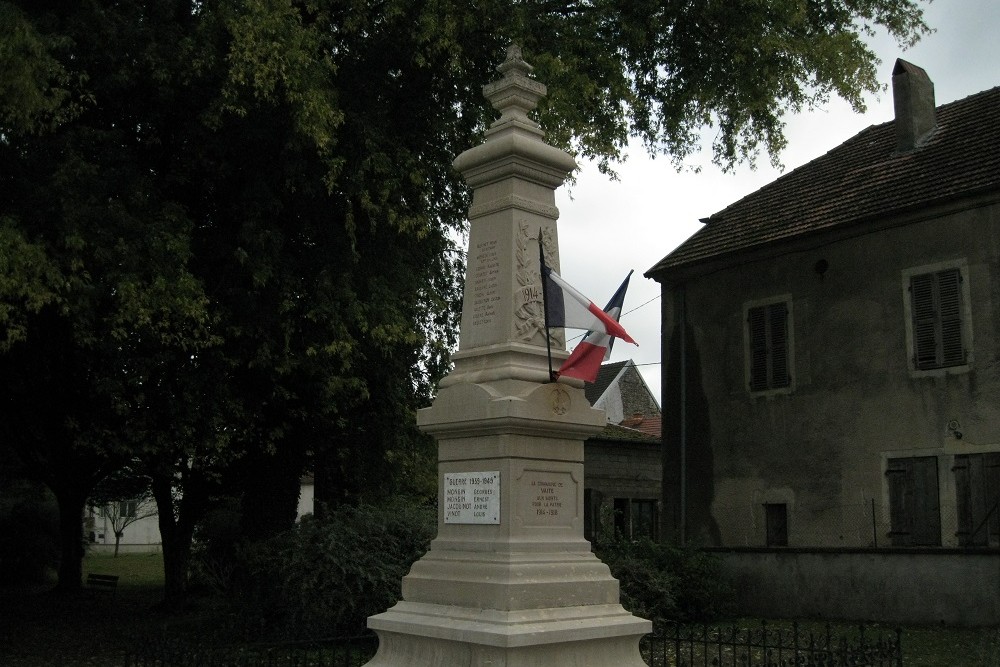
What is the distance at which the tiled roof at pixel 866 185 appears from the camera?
1834cm

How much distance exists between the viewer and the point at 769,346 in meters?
20.7

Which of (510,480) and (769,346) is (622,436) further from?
(510,480)

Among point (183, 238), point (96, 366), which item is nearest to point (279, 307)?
point (183, 238)

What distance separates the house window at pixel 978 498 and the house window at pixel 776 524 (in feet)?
11.8

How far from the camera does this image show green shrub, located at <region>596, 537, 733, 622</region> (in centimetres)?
1512

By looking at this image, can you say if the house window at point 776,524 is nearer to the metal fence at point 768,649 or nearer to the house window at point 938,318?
the house window at point 938,318

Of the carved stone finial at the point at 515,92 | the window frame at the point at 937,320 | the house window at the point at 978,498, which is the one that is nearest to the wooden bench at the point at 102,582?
the window frame at the point at 937,320

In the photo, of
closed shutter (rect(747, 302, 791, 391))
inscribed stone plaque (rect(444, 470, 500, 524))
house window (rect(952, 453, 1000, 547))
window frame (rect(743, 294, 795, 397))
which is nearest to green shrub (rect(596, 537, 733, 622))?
house window (rect(952, 453, 1000, 547))

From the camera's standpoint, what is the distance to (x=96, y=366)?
1409cm

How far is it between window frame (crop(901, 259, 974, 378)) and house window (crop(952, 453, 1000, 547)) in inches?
62.7

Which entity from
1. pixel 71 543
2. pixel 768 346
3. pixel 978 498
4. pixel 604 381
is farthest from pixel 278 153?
pixel 604 381

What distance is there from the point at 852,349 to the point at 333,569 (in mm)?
11140

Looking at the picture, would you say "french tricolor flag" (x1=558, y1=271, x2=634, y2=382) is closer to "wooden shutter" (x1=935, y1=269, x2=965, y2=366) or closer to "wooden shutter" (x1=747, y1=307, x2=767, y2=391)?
"wooden shutter" (x1=935, y1=269, x2=965, y2=366)

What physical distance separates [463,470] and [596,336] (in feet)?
4.91
